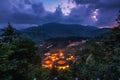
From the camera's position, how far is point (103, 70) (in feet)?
93.8

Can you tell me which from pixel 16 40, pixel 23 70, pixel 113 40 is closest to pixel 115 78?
pixel 113 40

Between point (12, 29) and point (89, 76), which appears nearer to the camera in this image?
point (12, 29)

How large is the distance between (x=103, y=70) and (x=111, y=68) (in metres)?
1.95

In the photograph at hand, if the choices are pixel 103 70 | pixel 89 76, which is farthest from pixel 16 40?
pixel 89 76

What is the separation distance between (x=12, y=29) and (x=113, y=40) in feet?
35.8

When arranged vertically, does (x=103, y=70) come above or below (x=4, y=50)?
below

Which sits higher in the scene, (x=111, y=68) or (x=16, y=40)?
(x=16, y=40)

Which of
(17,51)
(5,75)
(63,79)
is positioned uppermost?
(17,51)

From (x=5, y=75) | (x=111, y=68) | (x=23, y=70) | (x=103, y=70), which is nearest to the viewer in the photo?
(x=5, y=75)

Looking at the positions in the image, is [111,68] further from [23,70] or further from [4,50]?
[4,50]

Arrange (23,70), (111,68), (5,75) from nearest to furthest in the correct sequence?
(5,75)
(23,70)
(111,68)

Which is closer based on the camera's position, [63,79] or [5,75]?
[5,75]

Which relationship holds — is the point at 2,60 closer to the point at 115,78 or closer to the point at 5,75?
the point at 5,75

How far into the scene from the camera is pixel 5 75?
21.2 m
